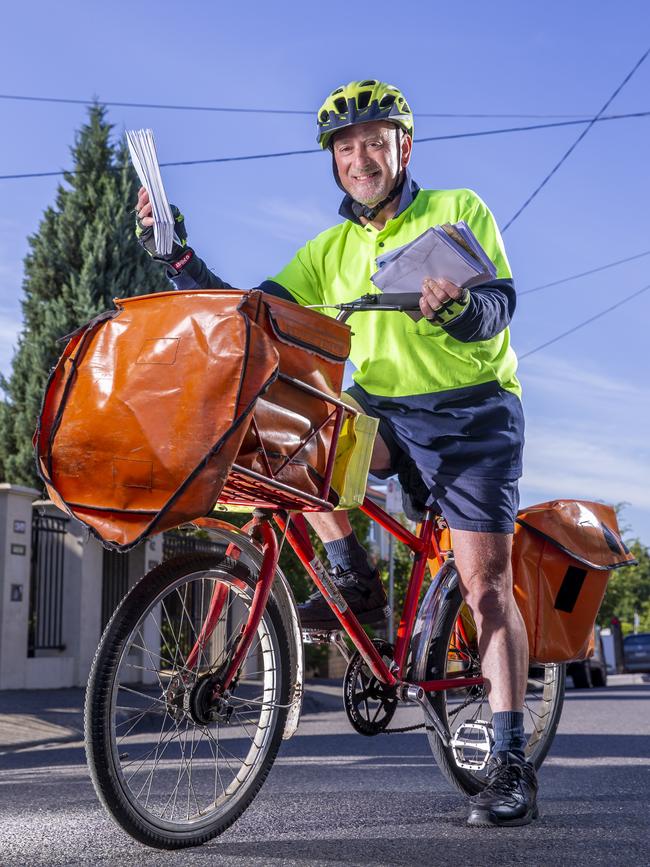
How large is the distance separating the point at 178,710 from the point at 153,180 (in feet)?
4.40

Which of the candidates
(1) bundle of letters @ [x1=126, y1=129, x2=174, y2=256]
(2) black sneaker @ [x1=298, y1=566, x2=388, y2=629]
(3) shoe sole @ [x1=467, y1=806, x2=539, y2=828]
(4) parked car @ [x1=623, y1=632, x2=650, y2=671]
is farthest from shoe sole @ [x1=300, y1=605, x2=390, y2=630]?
(4) parked car @ [x1=623, y1=632, x2=650, y2=671]

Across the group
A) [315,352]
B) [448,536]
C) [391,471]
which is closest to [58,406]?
[315,352]

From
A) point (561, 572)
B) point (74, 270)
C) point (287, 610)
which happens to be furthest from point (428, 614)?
point (74, 270)

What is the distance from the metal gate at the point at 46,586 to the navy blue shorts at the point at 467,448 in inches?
458

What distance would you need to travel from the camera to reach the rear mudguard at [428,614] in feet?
12.9

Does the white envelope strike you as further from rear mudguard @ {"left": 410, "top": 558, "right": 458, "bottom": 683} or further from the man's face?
rear mudguard @ {"left": 410, "top": 558, "right": 458, "bottom": 683}

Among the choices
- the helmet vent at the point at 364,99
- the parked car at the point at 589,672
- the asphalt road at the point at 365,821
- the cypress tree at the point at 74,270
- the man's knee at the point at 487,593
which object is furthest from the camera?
the parked car at the point at 589,672

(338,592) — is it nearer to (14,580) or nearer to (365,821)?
(365,821)

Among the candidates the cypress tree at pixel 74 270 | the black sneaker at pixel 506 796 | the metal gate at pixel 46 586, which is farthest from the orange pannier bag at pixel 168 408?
the cypress tree at pixel 74 270

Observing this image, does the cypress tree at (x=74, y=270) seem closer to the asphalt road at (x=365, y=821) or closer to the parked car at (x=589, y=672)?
the parked car at (x=589, y=672)

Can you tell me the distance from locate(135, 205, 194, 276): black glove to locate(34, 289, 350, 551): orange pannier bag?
0.56 m

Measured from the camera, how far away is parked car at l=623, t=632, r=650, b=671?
121ft

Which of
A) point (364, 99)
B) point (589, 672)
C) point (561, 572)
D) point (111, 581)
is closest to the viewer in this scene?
point (364, 99)

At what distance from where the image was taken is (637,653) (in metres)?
37.1
